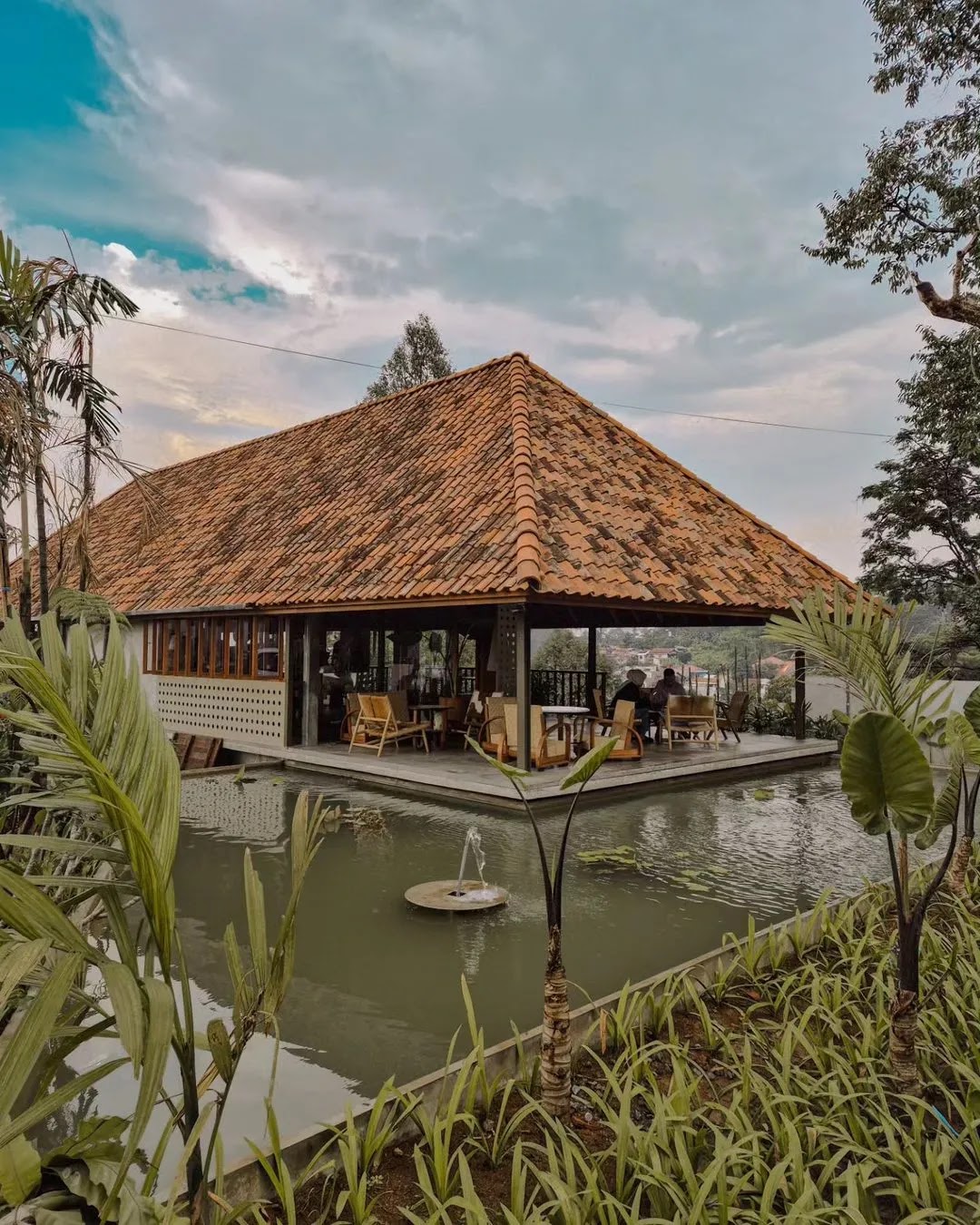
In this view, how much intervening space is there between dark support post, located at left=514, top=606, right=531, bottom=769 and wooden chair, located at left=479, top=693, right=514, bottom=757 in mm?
787

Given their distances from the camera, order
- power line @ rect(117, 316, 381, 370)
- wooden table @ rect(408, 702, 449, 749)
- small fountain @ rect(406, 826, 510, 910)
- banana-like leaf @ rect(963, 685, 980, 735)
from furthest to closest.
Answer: power line @ rect(117, 316, 381, 370) < wooden table @ rect(408, 702, 449, 749) < small fountain @ rect(406, 826, 510, 910) < banana-like leaf @ rect(963, 685, 980, 735)

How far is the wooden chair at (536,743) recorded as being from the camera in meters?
9.81

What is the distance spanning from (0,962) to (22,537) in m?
5.31

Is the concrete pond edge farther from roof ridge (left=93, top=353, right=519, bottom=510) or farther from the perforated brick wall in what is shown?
roof ridge (left=93, top=353, right=519, bottom=510)

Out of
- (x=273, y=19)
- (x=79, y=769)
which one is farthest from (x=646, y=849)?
(x=273, y=19)

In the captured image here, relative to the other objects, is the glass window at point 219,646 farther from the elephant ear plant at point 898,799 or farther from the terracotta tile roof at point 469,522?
the elephant ear plant at point 898,799

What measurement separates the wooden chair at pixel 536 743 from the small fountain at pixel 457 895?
11.7ft

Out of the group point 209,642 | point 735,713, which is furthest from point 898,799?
point 209,642

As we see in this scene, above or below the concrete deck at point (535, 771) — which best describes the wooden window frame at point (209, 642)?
above

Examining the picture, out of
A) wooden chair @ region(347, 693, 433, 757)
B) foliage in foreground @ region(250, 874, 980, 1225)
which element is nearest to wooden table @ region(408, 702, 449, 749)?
wooden chair @ region(347, 693, 433, 757)

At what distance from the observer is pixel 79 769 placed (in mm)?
1659

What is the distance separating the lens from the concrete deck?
9.44 meters

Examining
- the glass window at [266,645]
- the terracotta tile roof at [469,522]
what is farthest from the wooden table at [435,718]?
the terracotta tile roof at [469,522]

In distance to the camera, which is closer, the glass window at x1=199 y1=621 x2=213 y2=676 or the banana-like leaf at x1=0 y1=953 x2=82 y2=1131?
the banana-like leaf at x1=0 y1=953 x2=82 y2=1131
